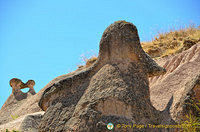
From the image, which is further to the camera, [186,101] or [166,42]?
[166,42]

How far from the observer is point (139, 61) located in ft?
13.8

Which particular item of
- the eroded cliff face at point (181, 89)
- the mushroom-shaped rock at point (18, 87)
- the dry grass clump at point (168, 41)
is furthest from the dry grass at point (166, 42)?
the eroded cliff face at point (181, 89)

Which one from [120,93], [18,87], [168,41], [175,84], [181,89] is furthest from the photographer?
[168,41]

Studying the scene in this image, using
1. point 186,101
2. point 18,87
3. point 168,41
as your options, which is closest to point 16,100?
point 18,87

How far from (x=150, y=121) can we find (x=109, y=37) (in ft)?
4.47

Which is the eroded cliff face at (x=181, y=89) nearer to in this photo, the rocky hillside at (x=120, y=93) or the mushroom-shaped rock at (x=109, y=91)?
the rocky hillside at (x=120, y=93)

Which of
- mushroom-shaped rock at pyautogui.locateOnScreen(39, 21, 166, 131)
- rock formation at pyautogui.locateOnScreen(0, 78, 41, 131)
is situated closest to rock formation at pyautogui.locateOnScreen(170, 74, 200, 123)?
mushroom-shaped rock at pyautogui.locateOnScreen(39, 21, 166, 131)

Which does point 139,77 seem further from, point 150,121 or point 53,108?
point 53,108

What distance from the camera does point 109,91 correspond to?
148 inches

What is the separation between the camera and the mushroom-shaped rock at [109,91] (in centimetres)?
363

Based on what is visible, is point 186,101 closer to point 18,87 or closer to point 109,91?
point 109,91

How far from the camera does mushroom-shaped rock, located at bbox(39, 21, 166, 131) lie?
3.63 meters

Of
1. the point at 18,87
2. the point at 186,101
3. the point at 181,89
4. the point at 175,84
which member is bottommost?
the point at 186,101

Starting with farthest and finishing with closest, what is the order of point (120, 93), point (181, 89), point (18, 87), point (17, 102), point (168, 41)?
point (168, 41), point (18, 87), point (17, 102), point (181, 89), point (120, 93)
